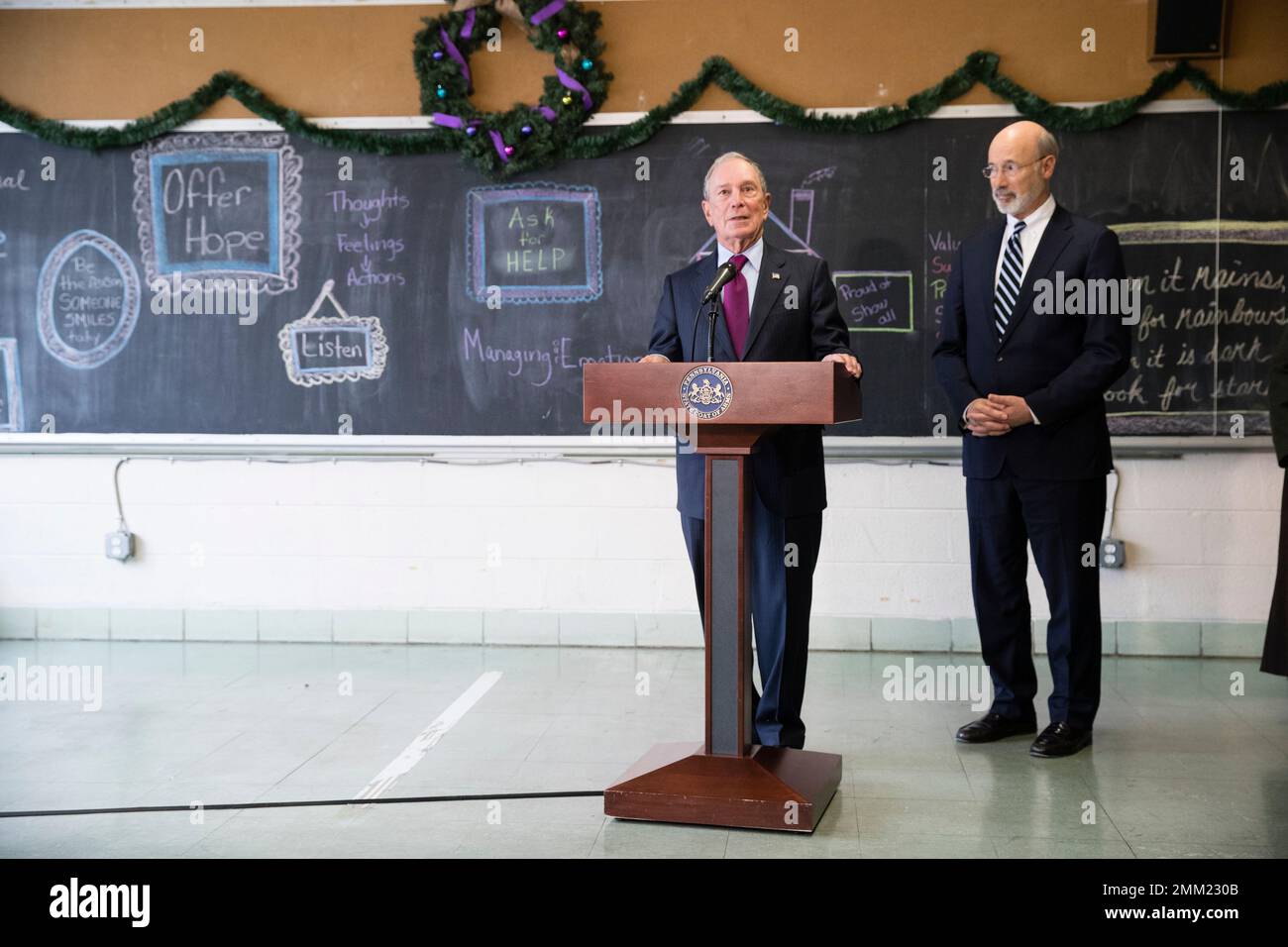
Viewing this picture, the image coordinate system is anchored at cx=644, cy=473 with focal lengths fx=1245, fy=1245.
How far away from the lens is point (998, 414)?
11.4ft

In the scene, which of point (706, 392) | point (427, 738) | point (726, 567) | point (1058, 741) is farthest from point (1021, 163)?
point (427, 738)

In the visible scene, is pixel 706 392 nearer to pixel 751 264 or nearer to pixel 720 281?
pixel 720 281

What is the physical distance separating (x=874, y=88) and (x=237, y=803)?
3511 mm

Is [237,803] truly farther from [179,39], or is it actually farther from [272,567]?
[179,39]

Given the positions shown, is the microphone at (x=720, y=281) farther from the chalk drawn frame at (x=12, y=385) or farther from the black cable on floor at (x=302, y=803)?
the chalk drawn frame at (x=12, y=385)

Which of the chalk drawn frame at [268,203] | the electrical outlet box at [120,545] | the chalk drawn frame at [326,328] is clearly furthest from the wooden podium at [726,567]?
the electrical outlet box at [120,545]

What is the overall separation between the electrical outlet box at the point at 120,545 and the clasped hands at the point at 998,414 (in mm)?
3573

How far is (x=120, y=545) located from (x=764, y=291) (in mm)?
3328

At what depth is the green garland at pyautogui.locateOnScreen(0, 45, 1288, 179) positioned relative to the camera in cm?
473

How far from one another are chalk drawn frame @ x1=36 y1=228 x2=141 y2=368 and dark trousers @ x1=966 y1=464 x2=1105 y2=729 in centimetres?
356

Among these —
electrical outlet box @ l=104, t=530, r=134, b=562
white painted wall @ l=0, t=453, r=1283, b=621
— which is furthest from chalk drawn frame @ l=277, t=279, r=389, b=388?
electrical outlet box @ l=104, t=530, r=134, b=562

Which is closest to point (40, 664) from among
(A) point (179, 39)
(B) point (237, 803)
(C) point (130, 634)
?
(C) point (130, 634)

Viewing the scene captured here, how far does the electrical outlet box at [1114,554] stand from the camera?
4.90 metres

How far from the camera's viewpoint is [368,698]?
428 cm
